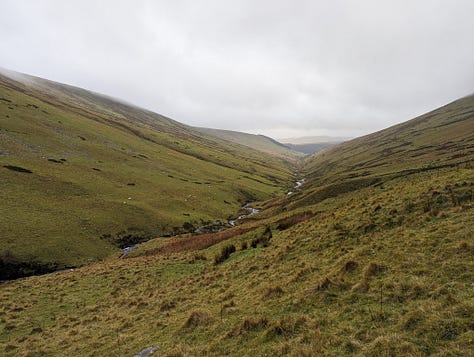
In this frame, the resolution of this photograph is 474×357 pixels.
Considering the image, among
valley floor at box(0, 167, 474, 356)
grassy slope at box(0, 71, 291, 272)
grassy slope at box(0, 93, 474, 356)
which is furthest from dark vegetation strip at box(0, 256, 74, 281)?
valley floor at box(0, 167, 474, 356)

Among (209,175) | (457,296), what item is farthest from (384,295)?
(209,175)

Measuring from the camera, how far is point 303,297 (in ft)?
45.8

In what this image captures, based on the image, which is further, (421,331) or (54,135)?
(54,135)

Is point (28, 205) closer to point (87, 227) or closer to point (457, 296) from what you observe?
point (87, 227)

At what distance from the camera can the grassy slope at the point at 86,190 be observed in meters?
44.6

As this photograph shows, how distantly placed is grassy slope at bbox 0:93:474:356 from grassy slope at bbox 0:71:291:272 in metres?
14.8

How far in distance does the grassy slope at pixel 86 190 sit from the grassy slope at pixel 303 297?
14.8 metres

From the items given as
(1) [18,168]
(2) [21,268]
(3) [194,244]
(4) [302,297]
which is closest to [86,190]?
(1) [18,168]

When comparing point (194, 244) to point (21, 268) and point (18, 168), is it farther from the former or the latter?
point (18, 168)

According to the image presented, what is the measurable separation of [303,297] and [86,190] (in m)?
61.4

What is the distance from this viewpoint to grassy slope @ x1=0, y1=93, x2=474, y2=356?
394 inches

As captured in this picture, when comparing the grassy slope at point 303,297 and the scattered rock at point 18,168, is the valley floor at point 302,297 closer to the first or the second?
the grassy slope at point 303,297

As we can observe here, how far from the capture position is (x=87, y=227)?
163 feet

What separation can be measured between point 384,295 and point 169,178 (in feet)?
276
